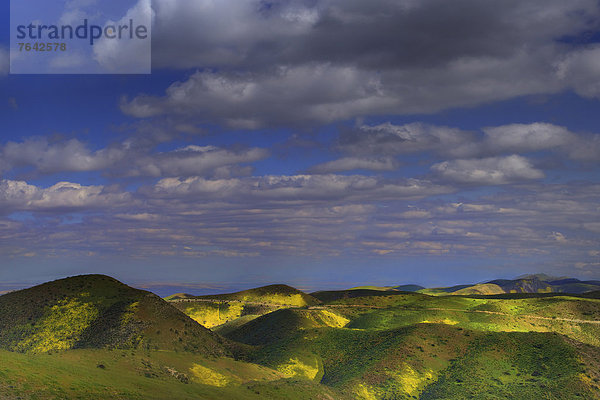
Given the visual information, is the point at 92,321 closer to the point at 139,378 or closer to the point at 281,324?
the point at 139,378

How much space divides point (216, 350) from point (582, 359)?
85.8m

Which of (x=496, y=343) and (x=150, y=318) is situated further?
(x=496, y=343)

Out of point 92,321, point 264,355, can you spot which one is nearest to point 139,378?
point 92,321

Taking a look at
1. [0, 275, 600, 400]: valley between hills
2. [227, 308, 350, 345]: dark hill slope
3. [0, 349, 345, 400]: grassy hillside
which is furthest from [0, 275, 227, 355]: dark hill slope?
[227, 308, 350, 345]: dark hill slope

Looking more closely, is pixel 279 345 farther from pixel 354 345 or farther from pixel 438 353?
pixel 438 353

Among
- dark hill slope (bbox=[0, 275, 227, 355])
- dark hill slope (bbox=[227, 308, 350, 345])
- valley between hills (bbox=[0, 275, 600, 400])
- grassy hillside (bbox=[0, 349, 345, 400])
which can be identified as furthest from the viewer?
dark hill slope (bbox=[227, 308, 350, 345])

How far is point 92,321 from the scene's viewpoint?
408ft

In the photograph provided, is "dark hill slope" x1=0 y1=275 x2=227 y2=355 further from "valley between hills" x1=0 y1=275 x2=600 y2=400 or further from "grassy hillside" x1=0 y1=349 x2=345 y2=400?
"grassy hillside" x1=0 y1=349 x2=345 y2=400

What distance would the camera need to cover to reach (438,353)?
420 ft

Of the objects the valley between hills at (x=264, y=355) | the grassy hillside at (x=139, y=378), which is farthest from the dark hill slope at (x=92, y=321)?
the grassy hillside at (x=139, y=378)

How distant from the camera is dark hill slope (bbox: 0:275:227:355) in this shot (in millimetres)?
114750

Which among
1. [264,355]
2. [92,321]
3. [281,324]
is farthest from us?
[281,324]

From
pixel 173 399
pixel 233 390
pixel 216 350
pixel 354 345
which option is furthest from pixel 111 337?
pixel 354 345

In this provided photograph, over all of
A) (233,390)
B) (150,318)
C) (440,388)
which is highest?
(150,318)
